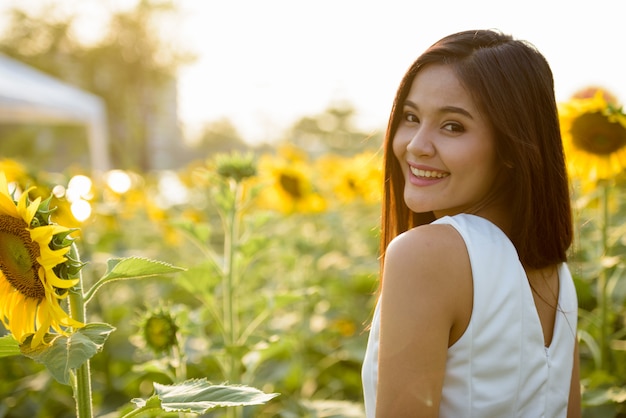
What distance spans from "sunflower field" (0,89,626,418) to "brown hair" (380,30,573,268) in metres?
0.36

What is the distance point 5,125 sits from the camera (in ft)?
67.9

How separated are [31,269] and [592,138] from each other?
177 cm

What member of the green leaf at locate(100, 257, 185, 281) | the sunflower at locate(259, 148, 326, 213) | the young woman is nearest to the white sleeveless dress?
the young woman

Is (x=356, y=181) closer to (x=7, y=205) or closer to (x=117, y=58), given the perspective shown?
(x=7, y=205)

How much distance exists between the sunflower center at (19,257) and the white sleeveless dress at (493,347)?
1.84 feet

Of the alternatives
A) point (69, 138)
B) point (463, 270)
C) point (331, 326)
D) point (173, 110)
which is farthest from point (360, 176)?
point (173, 110)

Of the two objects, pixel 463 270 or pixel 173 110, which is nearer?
pixel 463 270

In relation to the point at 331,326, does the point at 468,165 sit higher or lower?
higher

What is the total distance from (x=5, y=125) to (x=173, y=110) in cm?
1310

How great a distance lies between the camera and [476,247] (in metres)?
1.04

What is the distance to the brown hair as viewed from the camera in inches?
45.8

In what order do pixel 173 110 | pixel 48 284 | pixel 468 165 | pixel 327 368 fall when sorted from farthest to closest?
pixel 173 110
pixel 327 368
pixel 468 165
pixel 48 284

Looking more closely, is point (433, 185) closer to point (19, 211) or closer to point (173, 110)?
point (19, 211)

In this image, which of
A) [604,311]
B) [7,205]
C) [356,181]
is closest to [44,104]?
[356,181]
